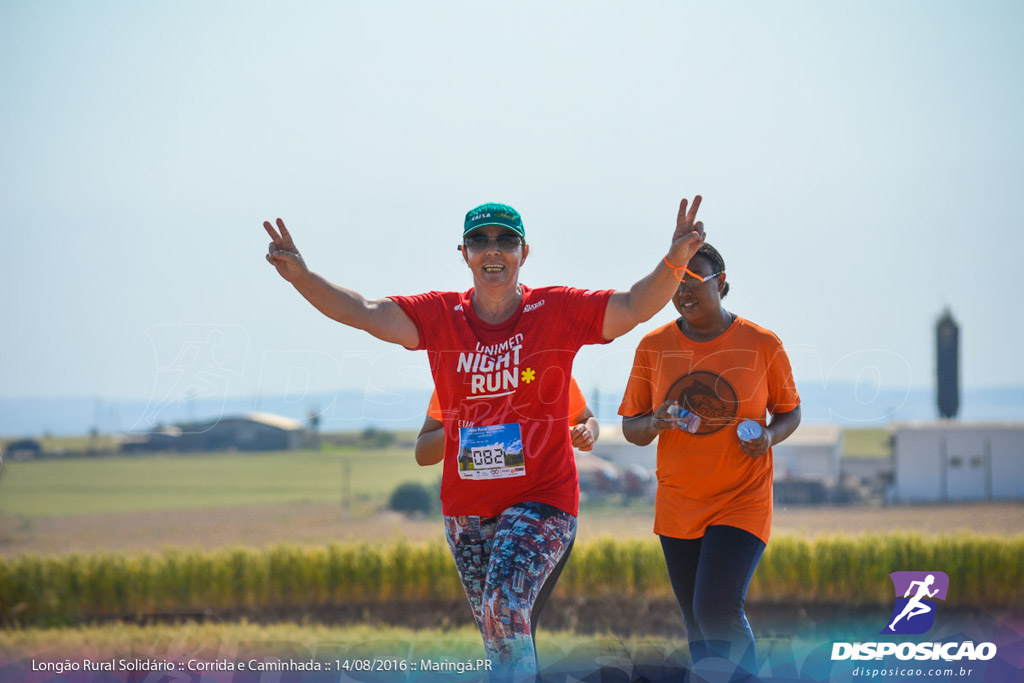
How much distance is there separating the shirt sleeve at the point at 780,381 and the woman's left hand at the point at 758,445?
345 mm

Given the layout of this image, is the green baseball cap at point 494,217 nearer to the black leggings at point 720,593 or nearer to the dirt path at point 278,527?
the black leggings at point 720,593

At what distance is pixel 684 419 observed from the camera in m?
4.33

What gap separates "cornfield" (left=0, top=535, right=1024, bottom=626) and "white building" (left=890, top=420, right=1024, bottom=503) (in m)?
13.6

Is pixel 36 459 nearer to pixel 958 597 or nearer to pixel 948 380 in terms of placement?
pixel 958 597

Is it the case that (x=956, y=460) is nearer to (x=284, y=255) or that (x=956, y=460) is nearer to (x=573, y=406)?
(x=573, y=406)

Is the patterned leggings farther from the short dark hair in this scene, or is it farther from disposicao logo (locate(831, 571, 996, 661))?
disposicao logo (locate(831, 571, 996, 661))

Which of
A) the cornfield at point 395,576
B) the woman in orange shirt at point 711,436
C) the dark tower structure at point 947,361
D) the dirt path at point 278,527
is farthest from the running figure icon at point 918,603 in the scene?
the dark tower structure at point 947,361

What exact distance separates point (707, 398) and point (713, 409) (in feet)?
0.22

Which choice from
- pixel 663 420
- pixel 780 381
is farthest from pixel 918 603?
pixel 663 420

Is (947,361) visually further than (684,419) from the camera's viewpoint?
Yes

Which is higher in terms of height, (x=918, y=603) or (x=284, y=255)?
(x=284, y=255)

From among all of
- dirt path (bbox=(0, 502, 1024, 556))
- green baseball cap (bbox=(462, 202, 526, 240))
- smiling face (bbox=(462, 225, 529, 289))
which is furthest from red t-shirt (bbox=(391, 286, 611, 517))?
dirt path (bbox=(0, 502, 1024, 556))

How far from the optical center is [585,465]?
2244 cm

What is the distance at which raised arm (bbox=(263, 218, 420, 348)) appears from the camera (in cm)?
329
